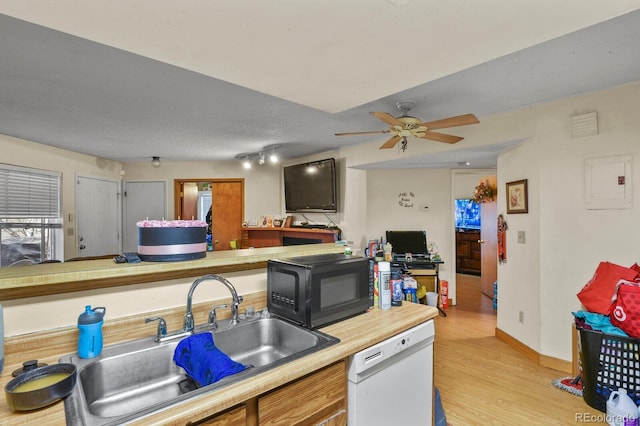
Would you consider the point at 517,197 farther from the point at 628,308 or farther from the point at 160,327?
the point at 160,327

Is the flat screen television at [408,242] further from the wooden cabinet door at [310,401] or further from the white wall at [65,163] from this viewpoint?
the white wall at [65,163]

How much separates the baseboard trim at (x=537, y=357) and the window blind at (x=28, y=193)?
5.98 m

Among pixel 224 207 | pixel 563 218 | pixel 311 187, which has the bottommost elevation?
pixel 563 218

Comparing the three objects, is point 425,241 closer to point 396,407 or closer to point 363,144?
point 363,144

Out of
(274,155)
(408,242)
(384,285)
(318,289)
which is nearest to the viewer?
(318,289)

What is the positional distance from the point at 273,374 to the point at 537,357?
2959mm

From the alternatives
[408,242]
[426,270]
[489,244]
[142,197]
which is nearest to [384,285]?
[426,270]

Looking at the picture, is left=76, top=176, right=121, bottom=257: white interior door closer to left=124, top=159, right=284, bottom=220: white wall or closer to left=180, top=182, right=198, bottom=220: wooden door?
left=124, top=159, right=284, bottom=220: white wall

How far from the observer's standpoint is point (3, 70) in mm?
2232

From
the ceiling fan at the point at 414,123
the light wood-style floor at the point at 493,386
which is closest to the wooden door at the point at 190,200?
the ceiling fan at the point at 414,123

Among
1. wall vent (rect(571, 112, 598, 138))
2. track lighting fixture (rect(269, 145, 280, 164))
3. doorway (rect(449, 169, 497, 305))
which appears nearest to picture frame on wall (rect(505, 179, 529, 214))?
wall vent (rect(571, 112, 598, 138))

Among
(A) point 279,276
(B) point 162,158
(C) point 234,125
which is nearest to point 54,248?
(B) point 162,158

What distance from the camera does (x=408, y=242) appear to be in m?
4.92

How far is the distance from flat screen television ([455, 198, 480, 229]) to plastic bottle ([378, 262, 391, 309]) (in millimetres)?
6007
